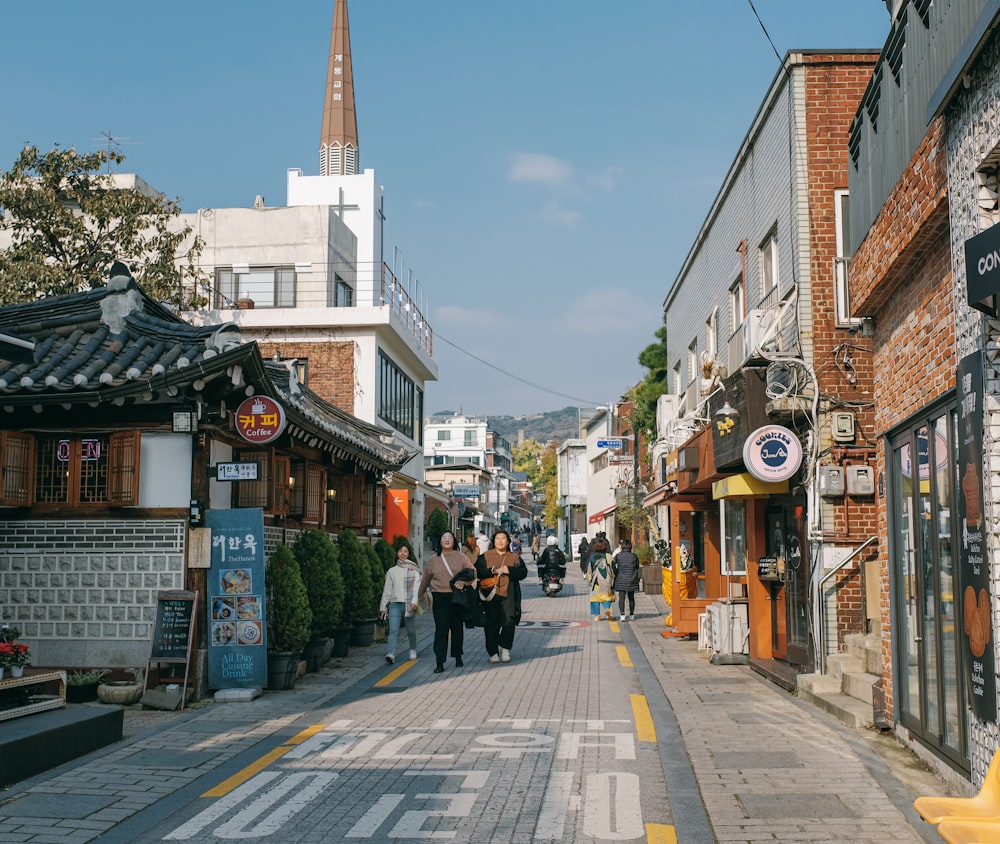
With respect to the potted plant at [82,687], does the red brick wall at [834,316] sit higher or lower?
higher

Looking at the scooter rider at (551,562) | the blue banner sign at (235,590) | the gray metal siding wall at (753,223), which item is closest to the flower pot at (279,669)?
the blue banner sign at (235,590)

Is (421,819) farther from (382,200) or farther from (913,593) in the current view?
(382,200)

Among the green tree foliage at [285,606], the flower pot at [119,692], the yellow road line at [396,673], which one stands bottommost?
the yellow road line at [396,673]

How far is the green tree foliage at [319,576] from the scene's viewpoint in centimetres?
1586

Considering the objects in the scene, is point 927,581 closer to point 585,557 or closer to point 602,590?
point 602,590

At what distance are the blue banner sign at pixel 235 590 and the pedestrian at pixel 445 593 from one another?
338 cm

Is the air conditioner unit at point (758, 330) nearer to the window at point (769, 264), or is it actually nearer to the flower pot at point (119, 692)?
the window at point (769, 264)

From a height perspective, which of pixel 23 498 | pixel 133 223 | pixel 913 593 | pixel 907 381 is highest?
pixel 133 223

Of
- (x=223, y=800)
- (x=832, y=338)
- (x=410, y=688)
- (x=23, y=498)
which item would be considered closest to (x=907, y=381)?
(x=832, y=338)

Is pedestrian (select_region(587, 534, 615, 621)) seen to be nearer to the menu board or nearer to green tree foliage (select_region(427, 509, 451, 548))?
green tree foliage (select_region(427, 509, 451, 548))

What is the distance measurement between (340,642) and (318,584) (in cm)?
215

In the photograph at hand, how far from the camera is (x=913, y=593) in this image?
9.04 m

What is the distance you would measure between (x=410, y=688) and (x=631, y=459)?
37135 millimetres

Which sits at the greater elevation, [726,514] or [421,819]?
[726,514]
